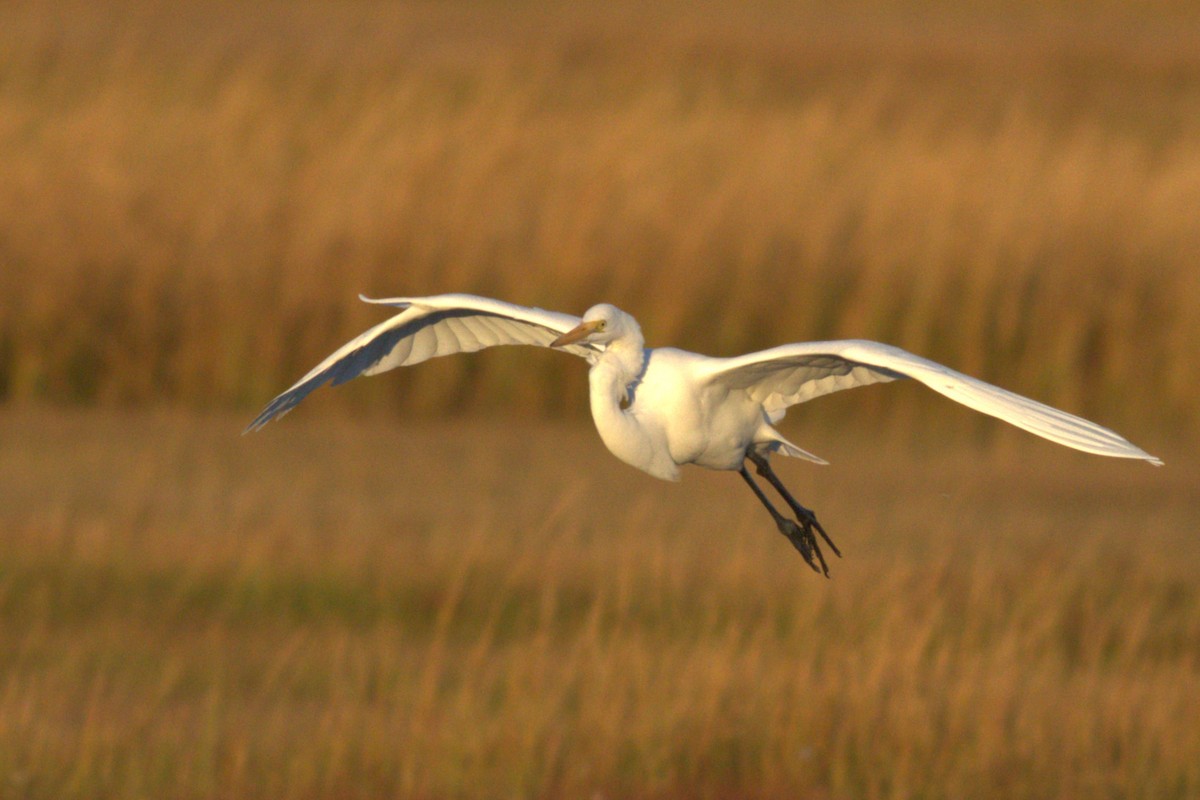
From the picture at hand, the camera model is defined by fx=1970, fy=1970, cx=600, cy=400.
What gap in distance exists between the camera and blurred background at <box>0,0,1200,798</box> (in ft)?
17.1

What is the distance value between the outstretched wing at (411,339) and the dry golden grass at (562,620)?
2597 millimetres

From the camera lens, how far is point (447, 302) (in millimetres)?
1840

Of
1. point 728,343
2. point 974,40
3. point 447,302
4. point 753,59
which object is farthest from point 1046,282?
point 974,40

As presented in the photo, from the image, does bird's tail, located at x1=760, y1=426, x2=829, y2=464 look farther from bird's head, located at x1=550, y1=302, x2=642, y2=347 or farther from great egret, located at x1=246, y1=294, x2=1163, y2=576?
bird's head, located at x1=550, y1=302, x2=642, y2=347

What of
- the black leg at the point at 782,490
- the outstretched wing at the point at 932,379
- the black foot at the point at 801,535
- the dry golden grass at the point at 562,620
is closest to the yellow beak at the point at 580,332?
the outstretched wing at the point at 932,379

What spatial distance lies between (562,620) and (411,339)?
5.12 metres

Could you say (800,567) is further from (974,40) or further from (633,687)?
(974,40)

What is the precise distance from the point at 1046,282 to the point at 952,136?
3.46 metres

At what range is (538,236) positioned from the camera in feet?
25.8

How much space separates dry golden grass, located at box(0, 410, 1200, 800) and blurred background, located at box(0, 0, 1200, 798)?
0.07 feet

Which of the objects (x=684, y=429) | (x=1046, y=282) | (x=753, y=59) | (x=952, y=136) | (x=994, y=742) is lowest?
(x=994, y=742)

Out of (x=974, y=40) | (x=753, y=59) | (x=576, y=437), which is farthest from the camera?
(x=974, y=40)

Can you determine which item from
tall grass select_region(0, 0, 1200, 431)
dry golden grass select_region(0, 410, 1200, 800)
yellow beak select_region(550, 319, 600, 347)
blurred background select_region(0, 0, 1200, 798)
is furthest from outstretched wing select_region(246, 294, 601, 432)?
tall grass select_region(0, 0, 1200, 431)

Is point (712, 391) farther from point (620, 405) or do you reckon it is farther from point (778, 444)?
point (778, 444)
